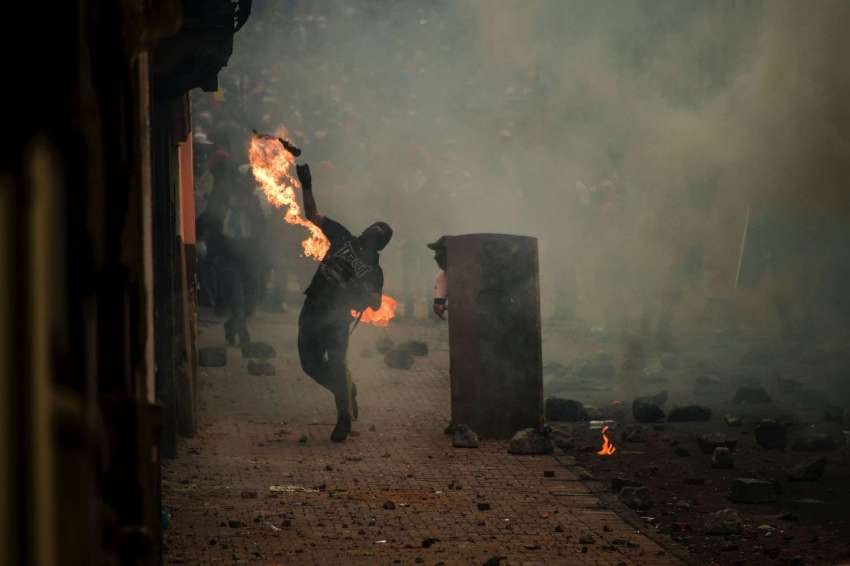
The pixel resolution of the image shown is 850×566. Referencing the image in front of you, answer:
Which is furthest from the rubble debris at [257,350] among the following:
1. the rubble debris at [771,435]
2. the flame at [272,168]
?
the rubble debris at [771,435]

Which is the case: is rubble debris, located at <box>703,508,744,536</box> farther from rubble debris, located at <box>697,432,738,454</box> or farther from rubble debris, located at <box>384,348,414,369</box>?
rubble debris, located at <box>384,348,414,369</box>

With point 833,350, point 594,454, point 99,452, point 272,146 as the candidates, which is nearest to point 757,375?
point 833,350

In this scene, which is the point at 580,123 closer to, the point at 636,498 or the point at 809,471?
the point at 809,471

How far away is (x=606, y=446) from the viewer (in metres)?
10.7

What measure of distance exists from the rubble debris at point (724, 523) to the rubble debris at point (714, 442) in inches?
93.3

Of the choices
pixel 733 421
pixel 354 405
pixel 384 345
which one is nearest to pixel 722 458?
pixel 733 421

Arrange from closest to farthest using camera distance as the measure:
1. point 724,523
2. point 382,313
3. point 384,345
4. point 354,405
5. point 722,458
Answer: point 724,523 → point 722,458 → point 354,405 → point 382,313 → point 384,345

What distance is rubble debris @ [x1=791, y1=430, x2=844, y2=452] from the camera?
10531mm

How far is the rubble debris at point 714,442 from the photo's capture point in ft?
34.0

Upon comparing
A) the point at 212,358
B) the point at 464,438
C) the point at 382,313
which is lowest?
the point at 464,438

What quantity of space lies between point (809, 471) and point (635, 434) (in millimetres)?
1933

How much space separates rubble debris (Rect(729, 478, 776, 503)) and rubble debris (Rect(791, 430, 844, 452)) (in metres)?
1.84

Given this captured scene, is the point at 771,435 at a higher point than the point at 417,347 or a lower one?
lower

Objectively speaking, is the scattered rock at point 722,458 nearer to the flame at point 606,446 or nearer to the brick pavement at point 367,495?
the flame at point 606,446
